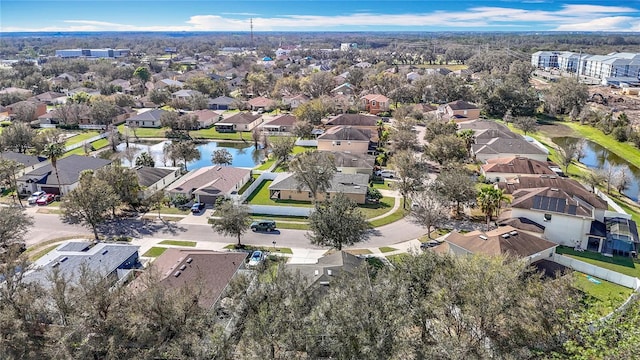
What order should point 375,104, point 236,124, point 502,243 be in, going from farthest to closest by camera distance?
1. point 375,104
2. point 236,124
3. point 502,243

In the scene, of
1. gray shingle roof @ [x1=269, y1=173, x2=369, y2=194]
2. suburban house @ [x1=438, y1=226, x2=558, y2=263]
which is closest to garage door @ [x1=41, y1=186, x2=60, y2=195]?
gray shingle roof @ [x1=269, y1=173, x2=369, y2=194]

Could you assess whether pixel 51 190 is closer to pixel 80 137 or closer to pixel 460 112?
pixel 80 137

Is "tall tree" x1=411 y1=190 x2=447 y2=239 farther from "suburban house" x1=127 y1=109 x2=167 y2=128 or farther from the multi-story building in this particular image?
the multi-story building

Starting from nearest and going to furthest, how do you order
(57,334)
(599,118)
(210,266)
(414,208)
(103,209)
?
(57,334), (210,266), (103,209), (414,208), (599,118)

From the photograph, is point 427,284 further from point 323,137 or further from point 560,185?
point 323,137

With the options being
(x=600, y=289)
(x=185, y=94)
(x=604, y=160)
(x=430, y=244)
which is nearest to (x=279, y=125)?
(x=185, y=94)

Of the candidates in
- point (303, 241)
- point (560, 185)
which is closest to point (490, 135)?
point (560, 185)
